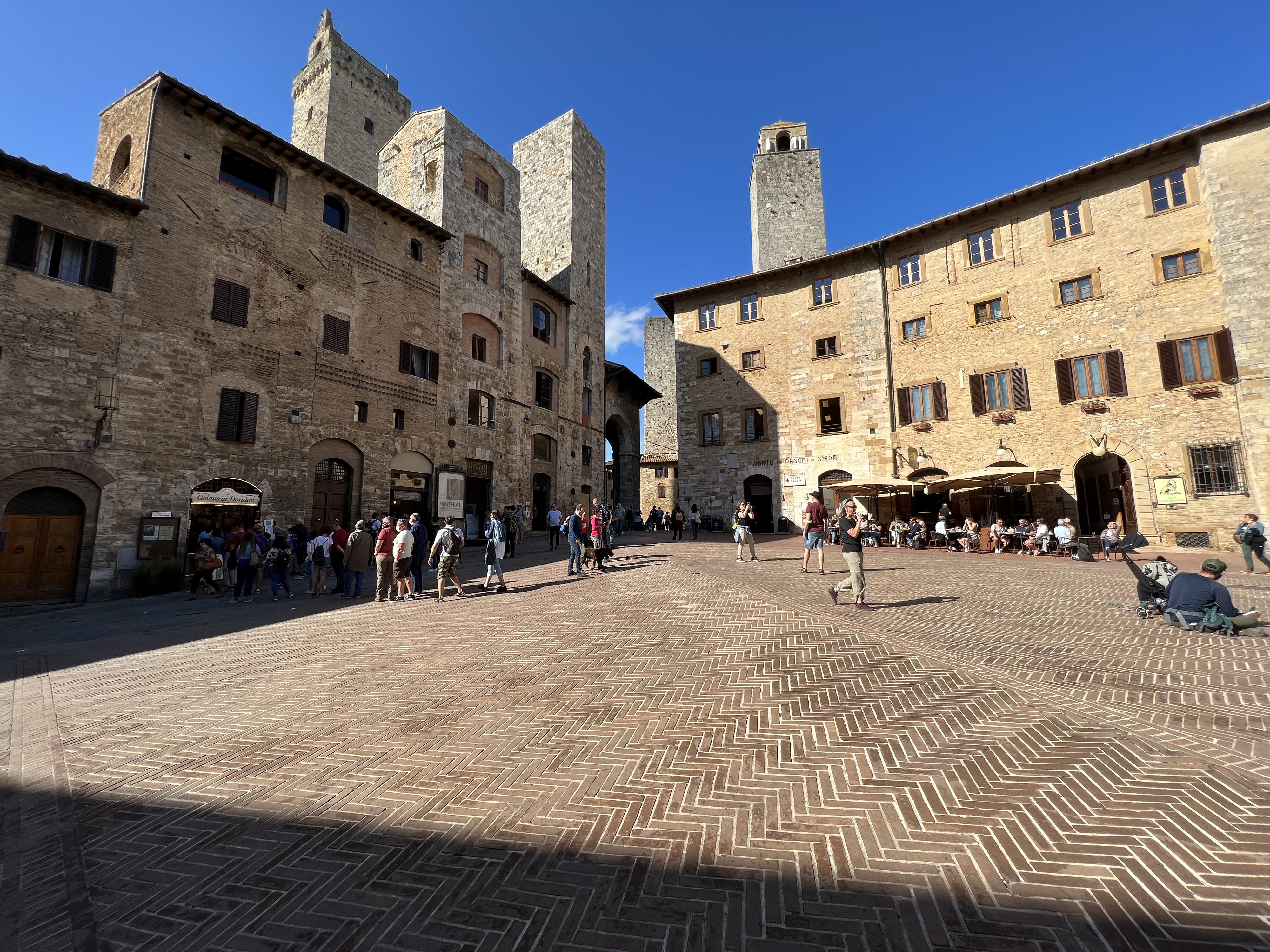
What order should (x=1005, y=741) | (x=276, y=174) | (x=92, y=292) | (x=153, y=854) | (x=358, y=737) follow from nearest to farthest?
(x=153, y=854)
(x=1005, y=741)
(x=358, y=737)
(x=92, y=292)
(x=276, y=174)

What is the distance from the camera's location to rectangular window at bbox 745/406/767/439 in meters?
26.4

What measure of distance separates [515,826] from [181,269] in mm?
17488

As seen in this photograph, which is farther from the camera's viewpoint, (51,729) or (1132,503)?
(1132,503)

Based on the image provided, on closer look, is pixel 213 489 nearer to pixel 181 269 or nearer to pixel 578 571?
pixel 181 269

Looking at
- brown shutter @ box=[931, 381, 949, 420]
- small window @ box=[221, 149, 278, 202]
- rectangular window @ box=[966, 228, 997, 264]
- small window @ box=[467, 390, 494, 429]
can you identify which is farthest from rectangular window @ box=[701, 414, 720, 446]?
small window @ box=[221, 149, 278, 202]

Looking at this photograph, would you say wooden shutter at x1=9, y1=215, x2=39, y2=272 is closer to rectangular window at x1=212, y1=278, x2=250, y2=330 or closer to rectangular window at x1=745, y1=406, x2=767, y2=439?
rectangular window at x1=212, y1=278, x2=250, y2=330

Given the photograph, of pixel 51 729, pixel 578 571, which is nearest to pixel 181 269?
pixel 578 571

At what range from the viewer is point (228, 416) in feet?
48.2

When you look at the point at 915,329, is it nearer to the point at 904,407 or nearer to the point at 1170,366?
the point at 904,407

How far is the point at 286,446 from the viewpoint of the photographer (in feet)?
51.6

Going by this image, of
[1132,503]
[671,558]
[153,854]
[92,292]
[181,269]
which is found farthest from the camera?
[1132,503]

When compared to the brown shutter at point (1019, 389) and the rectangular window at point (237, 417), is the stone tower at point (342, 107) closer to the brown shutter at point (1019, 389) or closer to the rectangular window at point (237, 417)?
the rectangular window at point (237, 417)

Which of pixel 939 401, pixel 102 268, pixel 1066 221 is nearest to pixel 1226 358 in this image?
pixel 1066 221

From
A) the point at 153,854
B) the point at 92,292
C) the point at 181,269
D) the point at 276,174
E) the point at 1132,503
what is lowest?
the point at 153,854
